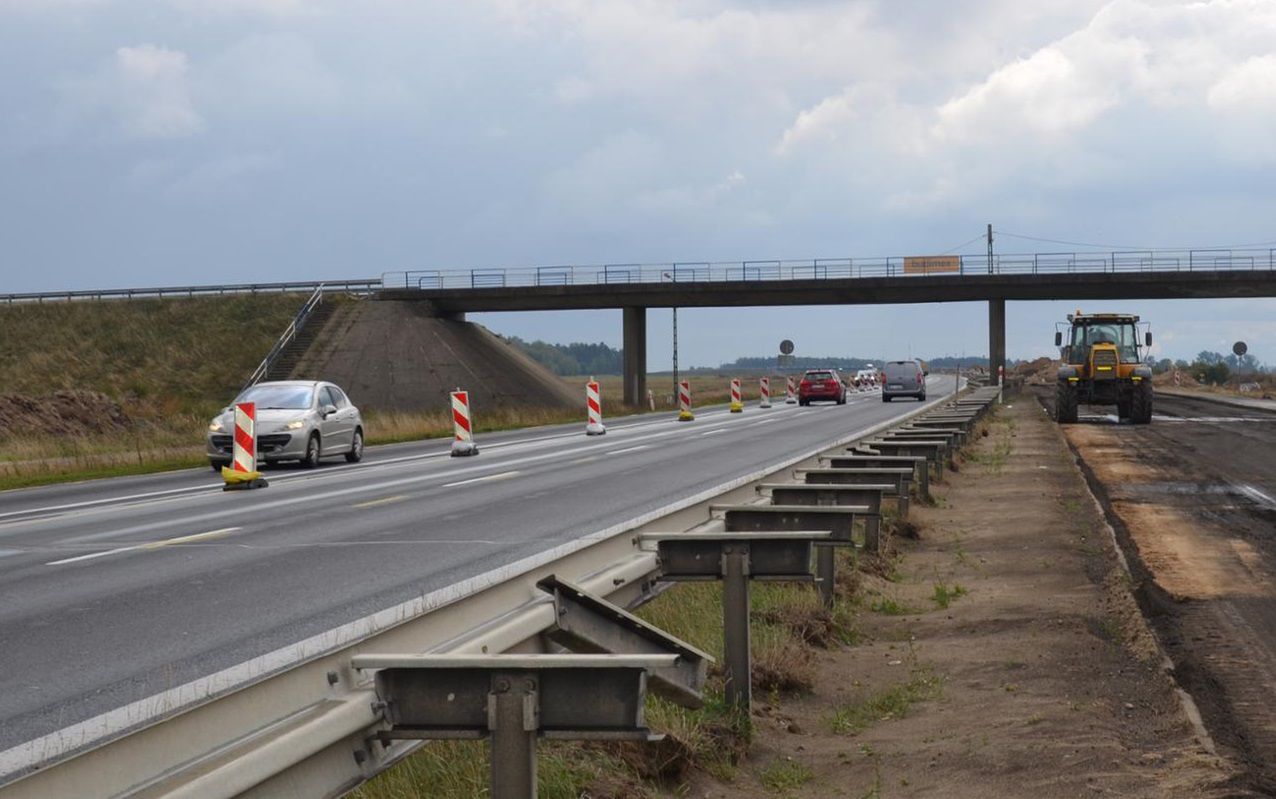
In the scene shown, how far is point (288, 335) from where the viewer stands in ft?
234

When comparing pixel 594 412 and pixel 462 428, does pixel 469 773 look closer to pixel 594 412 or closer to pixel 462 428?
pixel 462 428

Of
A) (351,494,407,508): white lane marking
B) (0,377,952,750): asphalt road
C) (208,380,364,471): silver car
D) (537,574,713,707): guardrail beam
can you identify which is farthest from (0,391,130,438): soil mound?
(537,574,713,707): guardrail beam

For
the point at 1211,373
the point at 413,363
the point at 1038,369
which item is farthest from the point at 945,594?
the point at 1038,369

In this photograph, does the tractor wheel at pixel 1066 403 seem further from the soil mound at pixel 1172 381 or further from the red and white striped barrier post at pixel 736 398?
the soil mound at pixel 1172 381

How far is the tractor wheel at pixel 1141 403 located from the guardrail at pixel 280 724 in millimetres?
35865

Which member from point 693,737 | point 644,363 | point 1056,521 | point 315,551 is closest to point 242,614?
point 315,551

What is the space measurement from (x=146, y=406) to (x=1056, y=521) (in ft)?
158

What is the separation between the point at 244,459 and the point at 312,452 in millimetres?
5095

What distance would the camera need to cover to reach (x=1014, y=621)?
1029 cm

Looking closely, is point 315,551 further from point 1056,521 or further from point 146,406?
point 146,406

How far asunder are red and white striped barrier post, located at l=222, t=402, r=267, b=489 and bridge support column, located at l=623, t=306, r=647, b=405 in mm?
50865

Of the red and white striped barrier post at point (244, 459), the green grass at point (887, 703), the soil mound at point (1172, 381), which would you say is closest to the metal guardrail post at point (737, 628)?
the green grass at point (887, 703)

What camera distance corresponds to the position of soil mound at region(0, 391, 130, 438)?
128 feet

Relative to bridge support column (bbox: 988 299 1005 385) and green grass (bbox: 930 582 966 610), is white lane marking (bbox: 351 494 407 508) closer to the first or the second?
green grass (bbox: 930 582 966 610)
